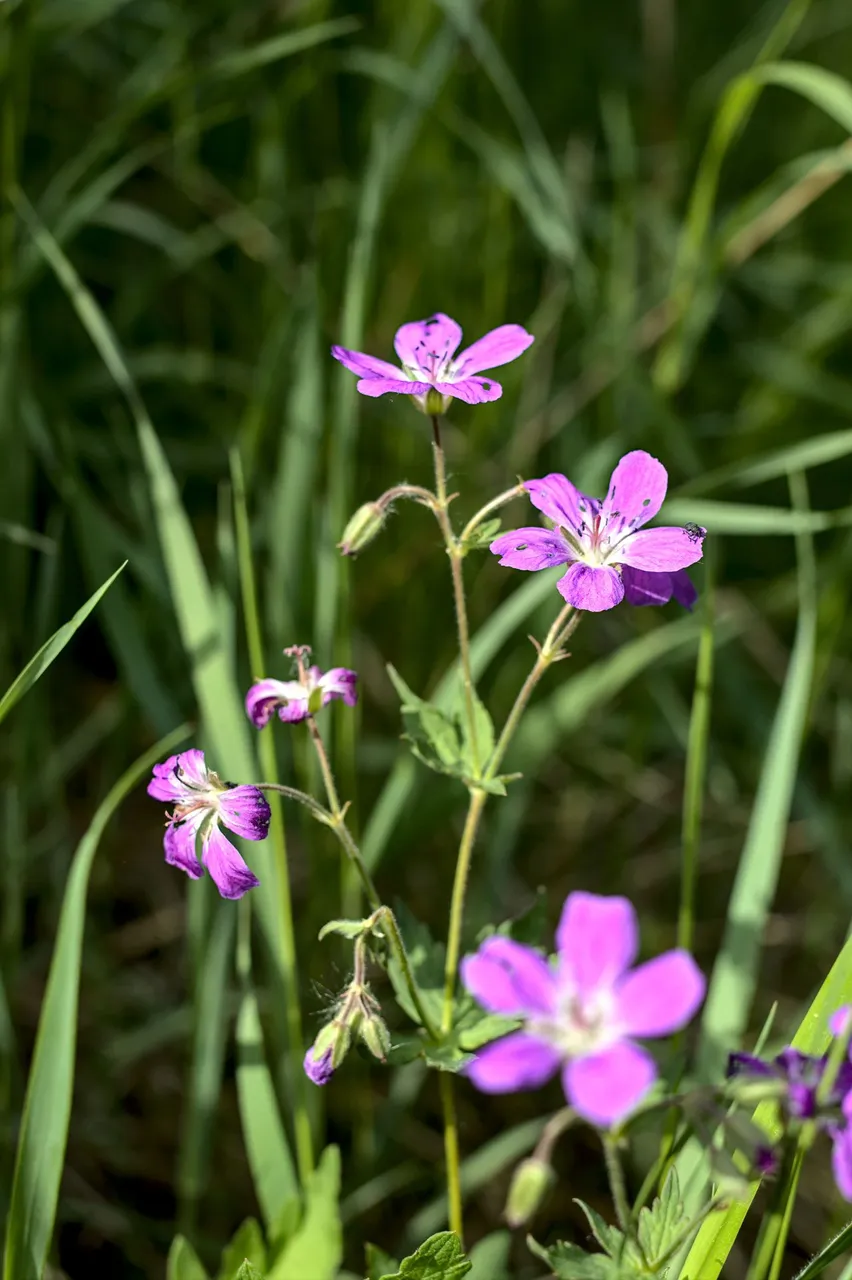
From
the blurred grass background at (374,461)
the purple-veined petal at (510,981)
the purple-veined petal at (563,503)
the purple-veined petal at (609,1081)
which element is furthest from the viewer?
the blurred grass background at (374,461)

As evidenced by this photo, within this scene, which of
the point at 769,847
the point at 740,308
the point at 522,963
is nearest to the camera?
the point at 522,963

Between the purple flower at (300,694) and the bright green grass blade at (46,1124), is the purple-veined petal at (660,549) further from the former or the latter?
the bright green grass blade at (46,1124)

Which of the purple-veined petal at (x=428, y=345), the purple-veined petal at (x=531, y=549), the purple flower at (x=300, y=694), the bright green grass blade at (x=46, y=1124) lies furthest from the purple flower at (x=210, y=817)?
the purple-veined petal at (x=428, y=345)

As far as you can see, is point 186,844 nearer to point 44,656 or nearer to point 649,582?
point 44,656

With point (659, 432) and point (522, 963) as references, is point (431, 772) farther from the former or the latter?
point (522, 963)

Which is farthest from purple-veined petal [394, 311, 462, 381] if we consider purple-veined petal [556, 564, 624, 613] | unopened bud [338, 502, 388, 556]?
purple-veined petal [556, 564, 624, 613]

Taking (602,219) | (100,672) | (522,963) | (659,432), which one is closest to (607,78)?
(602,219)
